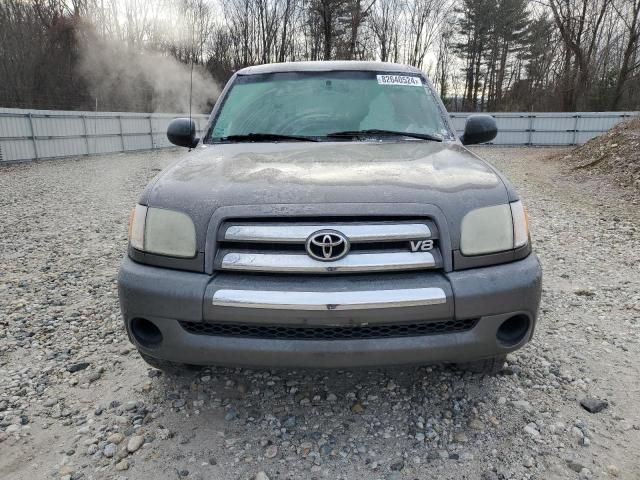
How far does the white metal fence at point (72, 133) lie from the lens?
44.4 ft

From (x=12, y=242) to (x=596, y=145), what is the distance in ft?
44.0

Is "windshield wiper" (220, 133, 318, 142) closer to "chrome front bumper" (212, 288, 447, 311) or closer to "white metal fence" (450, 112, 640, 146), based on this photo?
"chrome front bumper" (212, 288, 447, 311)

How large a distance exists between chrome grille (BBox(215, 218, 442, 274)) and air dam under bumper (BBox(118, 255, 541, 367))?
0.05 metres

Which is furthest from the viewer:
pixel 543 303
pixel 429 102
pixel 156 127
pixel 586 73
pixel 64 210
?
pixel 586 73

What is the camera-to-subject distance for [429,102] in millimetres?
3162

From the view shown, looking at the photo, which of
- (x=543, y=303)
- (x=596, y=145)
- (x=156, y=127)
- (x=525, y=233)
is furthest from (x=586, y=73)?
(x=525, y=233)

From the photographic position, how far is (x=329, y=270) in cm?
175

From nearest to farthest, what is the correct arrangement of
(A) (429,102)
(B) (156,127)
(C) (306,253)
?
(C) (306,253), (A) (429,102), (B) (156,127)

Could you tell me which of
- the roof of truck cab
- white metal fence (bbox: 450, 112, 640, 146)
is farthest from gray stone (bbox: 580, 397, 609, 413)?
white metal fence (bbox: 450, 112, 640, 146)

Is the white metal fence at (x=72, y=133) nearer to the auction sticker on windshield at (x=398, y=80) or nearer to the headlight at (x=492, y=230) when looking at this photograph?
the auction sticker on windshield at (x=398, y=80)

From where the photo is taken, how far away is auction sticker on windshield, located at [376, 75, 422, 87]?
127 inches

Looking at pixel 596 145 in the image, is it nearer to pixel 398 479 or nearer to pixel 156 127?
pixel 398 479

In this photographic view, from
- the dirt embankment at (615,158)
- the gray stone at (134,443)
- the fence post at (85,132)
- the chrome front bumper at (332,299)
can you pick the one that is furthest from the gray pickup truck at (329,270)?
the fence post at (85,132)

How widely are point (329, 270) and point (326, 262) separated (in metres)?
0.03
